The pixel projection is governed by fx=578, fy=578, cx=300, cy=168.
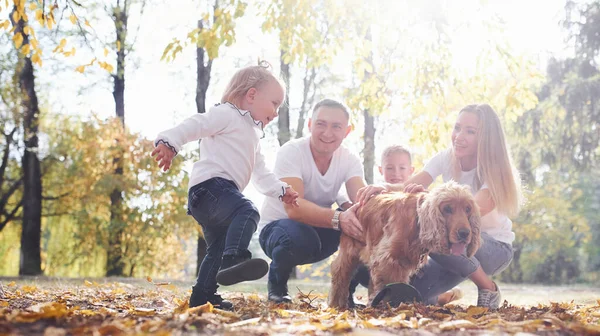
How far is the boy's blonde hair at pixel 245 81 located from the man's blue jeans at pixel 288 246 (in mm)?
1095

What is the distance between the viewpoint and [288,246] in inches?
170

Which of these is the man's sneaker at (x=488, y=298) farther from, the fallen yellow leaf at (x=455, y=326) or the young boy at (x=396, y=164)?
the fallen yellow leaf at (x=455, y=326)

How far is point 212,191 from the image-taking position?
353 centimetres

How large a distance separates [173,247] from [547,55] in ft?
44.5

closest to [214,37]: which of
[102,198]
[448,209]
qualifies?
[448,209]

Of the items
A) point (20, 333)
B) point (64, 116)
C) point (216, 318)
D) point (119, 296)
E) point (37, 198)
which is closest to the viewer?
point (20, 333)

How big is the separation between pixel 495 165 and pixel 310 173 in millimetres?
1452

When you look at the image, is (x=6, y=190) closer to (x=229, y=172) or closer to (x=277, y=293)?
(x=277, y=293)

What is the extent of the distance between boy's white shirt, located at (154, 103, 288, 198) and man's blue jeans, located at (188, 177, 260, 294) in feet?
0.25

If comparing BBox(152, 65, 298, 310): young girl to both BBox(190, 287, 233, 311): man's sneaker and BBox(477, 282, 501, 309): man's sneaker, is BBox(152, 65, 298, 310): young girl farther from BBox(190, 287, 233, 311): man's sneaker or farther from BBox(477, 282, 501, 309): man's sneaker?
BBox(477, 282, 501, 309): man's sneaker

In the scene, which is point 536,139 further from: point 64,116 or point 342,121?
point 342,121

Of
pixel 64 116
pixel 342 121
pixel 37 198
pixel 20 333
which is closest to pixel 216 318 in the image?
pixel 20 333

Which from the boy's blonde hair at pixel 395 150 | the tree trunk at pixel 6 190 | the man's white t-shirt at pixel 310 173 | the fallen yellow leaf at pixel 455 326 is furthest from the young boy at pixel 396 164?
the tree trunk at pixel 6 190

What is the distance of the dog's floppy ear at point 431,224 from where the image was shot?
3611 mm
